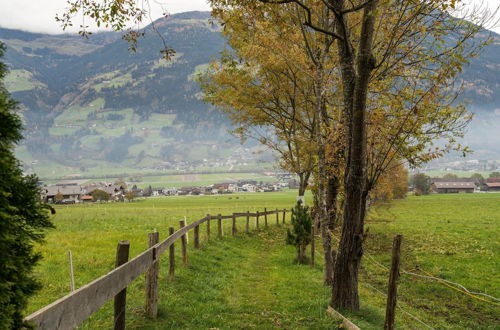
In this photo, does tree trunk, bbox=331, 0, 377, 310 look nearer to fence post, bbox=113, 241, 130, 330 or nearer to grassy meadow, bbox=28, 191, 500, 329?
grassy meadow, bbox=28, 191, 500, 329

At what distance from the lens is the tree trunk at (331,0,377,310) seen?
8.59 m

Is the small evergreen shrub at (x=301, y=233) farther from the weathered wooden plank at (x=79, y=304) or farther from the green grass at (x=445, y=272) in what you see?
the weathered wooden plank at (x=79, y=304)

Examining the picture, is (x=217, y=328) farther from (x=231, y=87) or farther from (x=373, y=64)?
(x=231, y=87)

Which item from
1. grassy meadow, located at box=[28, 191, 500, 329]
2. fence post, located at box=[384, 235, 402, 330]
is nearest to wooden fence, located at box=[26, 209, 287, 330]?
grassy meadow, located at box=[28, 191, 500, 329]

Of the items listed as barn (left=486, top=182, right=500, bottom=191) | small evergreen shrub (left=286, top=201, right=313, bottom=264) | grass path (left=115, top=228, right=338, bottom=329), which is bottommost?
grass path (left=115, top=228, right=338, bottom=329)

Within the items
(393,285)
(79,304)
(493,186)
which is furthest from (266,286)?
(493,186)

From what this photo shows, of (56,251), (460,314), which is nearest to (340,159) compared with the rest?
(460,314)

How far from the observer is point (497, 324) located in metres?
11.4

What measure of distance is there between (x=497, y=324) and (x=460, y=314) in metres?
1.12

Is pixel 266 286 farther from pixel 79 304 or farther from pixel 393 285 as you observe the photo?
pixel 79 304

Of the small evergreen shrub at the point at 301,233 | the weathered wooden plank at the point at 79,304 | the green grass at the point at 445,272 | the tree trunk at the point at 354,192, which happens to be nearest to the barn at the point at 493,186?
the green grass at the point at 445,272

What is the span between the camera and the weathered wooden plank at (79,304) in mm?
2955

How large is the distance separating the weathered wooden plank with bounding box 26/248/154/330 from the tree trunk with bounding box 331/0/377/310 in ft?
17.8

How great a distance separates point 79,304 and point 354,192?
22.3 feet
